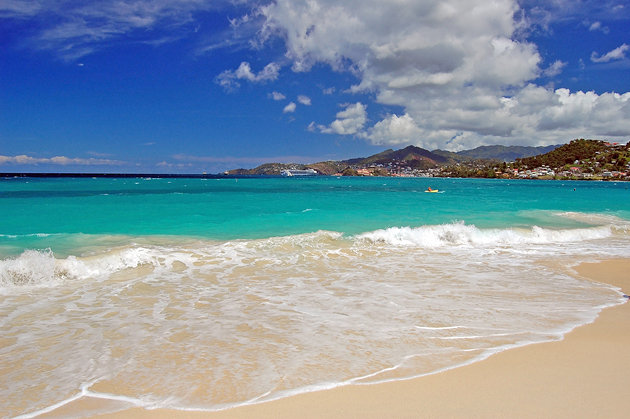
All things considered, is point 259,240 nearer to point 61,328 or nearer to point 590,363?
point 61,328

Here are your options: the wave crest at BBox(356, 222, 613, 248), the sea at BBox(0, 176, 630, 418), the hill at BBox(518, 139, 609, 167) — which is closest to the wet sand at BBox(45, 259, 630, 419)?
the sea at BBox(0, 176, 630, 418)

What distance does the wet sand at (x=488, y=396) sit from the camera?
3459 mm

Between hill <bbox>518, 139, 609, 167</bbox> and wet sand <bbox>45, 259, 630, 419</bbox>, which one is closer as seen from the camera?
wet sand <bbox>45, 259, 630, 419</bbox>

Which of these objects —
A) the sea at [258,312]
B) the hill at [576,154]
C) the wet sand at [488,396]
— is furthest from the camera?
the hill at [576,154]

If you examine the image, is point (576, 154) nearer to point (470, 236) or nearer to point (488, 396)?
point (470, 236)

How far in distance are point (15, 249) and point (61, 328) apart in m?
9.77

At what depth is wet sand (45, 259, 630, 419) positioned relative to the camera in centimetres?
346

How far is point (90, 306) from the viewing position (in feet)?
23.6

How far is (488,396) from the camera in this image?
3736mm

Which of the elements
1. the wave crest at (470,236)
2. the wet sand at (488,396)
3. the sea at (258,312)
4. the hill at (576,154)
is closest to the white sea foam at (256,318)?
the sea at (258,312)

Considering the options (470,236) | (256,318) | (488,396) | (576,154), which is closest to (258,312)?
(256,318)

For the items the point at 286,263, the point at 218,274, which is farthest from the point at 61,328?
the point at 286,263

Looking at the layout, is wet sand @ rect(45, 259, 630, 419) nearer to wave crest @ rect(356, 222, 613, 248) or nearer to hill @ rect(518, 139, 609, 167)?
wave crest @ rect(356, 222, 613, 248)

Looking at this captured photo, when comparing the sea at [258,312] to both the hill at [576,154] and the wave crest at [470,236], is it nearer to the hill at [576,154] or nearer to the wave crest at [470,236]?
the wave crest at [470,236]
